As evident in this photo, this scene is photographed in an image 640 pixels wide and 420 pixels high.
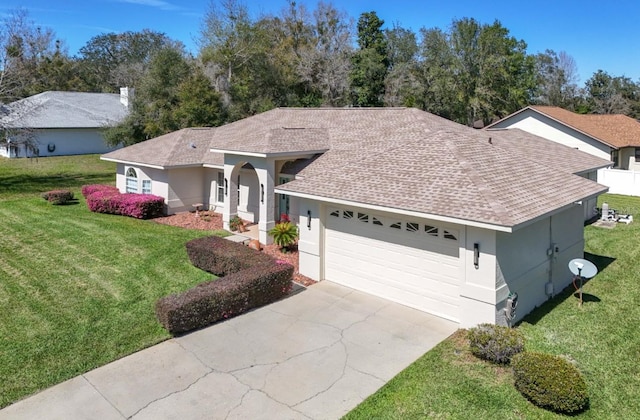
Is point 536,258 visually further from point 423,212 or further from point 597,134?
point 597,134

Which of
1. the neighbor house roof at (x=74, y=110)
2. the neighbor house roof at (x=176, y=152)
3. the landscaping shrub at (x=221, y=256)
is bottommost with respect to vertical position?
the landscaping shrub at (x=221, y=256)

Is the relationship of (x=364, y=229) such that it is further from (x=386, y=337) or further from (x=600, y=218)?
(x=600, y=218)

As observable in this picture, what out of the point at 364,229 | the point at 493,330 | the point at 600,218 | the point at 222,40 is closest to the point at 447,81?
the point at 222,40

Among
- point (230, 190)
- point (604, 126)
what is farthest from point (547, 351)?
point (604, 126)

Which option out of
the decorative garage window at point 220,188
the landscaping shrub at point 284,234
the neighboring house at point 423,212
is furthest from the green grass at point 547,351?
the decorative garage window at point 220,188

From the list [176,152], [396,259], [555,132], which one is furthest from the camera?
[555,132]

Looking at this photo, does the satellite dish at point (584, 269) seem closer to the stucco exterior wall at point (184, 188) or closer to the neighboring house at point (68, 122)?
the stucco exterior wall at point (184, 188)
